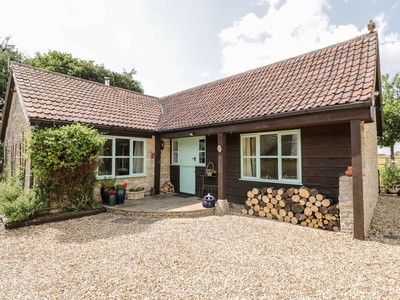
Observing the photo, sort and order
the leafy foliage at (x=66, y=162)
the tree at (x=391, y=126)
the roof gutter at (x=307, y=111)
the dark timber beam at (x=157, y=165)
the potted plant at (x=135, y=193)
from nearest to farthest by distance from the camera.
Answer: the roof gutter at (x=307, y=111) → the leafy foliage at (x=66, y=162) → the potted plant at (x=135, y=193) → the dark timber beam at (x=157, y=165) → the tree at (x=391, y=126)

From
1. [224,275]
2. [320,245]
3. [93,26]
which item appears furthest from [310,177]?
[93,26]

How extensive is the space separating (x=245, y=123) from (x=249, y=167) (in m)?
1.81

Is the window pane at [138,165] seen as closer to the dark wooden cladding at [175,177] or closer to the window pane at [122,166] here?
the window pane at [122,166]

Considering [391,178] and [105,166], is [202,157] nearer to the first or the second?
[105,166]

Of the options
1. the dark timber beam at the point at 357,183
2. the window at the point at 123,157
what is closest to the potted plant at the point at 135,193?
the window at the point at 123,157

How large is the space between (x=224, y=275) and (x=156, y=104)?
34.1 feet

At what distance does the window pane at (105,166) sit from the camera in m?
7.74

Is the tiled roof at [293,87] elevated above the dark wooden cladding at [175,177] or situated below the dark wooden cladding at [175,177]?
above

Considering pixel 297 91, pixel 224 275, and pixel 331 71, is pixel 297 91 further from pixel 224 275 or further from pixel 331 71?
pixel 224 275

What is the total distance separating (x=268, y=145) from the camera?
6.82 m

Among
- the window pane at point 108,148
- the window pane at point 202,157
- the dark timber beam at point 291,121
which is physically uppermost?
the dark timber beam at point 291,121

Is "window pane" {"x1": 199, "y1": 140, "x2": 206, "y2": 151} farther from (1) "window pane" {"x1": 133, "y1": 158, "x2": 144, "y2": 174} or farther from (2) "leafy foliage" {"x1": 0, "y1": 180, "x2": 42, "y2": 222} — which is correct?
(2) "leafy foliage" {"x1": 0, "y1": 180, "x2": 42, "y2": 222}

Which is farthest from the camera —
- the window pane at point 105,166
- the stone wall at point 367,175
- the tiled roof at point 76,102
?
the window pane at point 105,166

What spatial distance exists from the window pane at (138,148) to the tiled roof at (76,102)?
0.77m
